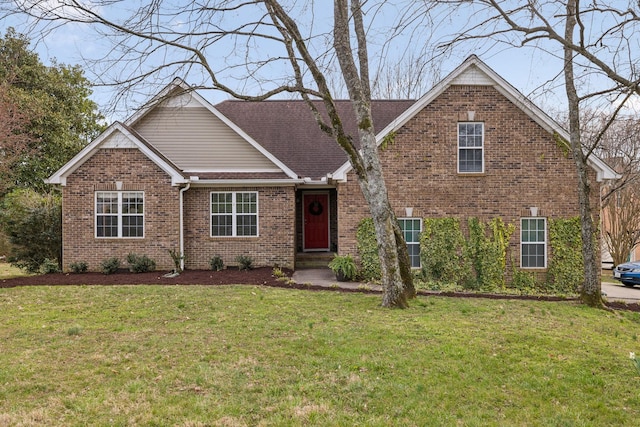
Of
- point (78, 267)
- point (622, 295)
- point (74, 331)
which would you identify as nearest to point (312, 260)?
point (78, 267)

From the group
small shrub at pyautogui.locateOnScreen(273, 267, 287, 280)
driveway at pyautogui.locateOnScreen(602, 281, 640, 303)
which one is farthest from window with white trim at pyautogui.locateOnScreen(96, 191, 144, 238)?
driveway at pyautogui.locateOnScreen(602, 281, 640, 303)

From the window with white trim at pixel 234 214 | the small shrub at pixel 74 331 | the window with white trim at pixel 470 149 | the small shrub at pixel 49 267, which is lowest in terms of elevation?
the small shrub at pixel 74 331

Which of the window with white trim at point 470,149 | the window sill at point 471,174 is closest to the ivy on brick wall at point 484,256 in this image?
the window sill at point 471,174

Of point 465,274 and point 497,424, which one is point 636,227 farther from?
point 497,424

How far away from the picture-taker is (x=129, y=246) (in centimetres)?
1453

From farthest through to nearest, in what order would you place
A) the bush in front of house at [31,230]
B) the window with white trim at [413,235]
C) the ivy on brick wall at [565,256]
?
the bush in front of house at [31,230] → the window with white trim at [413,235] → the ivy on brick wall at [565,256]

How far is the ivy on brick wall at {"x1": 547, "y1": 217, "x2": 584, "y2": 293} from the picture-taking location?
1377 cm

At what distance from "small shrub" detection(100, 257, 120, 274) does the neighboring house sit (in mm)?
351

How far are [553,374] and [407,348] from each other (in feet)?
5.88

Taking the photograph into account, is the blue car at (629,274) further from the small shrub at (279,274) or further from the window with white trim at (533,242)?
the small shrub at (279,274)

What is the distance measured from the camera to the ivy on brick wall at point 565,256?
1377 centimetres

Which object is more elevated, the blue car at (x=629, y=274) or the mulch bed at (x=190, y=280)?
the mulch bed at (x=190, y=280)

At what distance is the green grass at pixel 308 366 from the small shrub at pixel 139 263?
504 cm

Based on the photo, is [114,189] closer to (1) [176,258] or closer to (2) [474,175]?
(1) [176,258]
